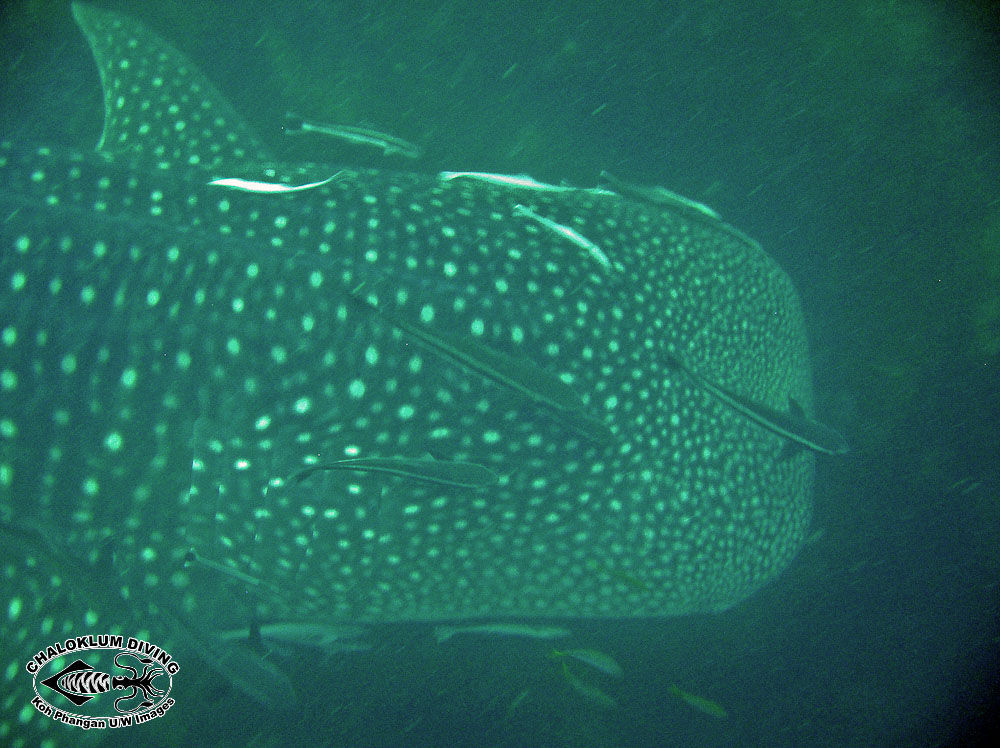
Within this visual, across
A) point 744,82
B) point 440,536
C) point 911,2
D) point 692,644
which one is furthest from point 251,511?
point 911,2

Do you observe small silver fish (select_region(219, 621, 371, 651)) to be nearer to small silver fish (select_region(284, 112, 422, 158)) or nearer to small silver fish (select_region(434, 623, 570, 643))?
small silver fish (select_region(434, 623, 570, 643))

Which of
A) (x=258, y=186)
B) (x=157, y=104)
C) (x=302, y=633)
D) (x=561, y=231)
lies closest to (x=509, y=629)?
(x=302, y=633)

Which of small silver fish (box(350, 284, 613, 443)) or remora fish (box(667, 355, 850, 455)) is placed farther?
remora fish (box(667, 355, 850, 455))

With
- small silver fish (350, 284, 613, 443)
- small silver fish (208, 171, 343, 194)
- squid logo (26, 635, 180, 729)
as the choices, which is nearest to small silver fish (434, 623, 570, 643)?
small silver fish (350, 284, 613, 443)

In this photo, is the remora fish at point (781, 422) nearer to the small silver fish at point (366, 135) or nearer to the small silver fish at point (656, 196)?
the small silver fish at point (656, 196)

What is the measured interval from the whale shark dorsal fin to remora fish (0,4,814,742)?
0.78m

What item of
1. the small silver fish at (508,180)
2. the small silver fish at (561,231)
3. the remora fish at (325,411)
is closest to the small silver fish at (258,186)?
the remora fish at (325,411)

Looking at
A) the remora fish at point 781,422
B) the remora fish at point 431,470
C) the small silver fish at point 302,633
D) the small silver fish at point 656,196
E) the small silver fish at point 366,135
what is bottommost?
the small silver fish at point 302,633

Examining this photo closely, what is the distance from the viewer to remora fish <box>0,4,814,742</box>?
2254mm

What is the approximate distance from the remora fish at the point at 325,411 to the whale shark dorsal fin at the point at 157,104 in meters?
0.78

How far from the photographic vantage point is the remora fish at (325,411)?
2254mm

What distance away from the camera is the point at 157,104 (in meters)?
3.46

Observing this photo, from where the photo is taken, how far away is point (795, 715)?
3713mm

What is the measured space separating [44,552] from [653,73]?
5.77 meters
